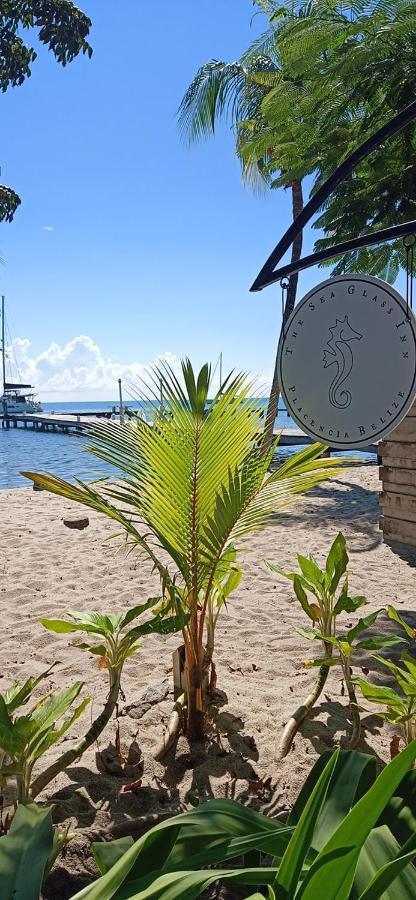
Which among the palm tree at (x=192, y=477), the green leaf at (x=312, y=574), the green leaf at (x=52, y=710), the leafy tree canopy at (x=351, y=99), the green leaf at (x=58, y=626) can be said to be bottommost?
the green leaf at (x=52, y=710)

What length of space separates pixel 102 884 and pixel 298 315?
5.60 feet

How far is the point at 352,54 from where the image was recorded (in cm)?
380

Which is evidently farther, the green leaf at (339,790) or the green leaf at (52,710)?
the green leaf at (52,710)

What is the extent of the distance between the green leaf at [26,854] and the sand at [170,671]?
48cm

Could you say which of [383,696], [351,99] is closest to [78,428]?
[383,696]

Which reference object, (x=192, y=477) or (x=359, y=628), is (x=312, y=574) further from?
(x=192, y=477)

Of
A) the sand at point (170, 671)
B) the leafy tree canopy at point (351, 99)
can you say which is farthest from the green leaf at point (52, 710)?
the leafy tree canopy at point (351, 99)

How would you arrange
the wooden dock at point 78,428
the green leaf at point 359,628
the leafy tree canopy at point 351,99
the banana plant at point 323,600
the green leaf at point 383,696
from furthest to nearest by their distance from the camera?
the wooden dock at point 78,428
the leafy tree canopy at point 351,99
the banana plant at point 323,600
the green leaf at point 359,628
the green leaf at point 383,696

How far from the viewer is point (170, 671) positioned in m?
3.18

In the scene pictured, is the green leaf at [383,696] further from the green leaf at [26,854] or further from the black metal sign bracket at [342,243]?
the black metal sign bracket at [342,243]

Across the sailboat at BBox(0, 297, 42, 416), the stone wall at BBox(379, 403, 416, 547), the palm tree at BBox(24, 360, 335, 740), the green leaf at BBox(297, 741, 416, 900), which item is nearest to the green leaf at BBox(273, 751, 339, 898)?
the green leaf at BBox(297, 741, 416, 900)

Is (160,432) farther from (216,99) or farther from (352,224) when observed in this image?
(216,99)

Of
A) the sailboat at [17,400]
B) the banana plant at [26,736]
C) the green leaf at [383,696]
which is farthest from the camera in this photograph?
the sailboat at [17,400]

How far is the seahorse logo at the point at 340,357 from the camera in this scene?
2009 mm
